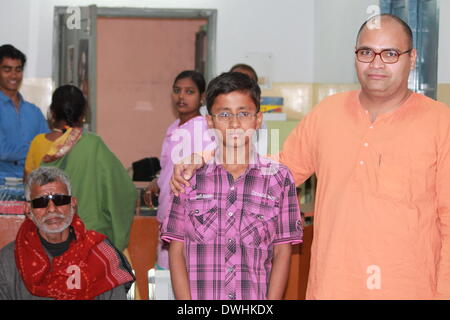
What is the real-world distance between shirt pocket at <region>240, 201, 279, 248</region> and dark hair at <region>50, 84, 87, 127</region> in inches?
77.4

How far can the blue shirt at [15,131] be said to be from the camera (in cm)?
548

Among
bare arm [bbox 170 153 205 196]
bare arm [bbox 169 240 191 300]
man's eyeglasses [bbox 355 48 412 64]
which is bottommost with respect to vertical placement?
bare arm [bbox 169 240 191 300]

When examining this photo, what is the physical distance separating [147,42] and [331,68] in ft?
7.92

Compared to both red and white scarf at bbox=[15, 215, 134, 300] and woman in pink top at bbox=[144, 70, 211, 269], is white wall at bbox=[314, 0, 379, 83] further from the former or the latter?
red and white scarf at bbox=[15, 215, 134, 300]

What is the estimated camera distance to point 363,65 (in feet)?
7.33

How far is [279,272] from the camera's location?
2.28 meters

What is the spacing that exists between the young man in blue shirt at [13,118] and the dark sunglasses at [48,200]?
253 cm

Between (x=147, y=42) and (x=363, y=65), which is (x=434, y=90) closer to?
(x=363, y=65)

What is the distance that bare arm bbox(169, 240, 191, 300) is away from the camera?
87.4 inches

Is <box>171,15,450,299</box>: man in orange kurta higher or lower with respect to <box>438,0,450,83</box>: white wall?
lower

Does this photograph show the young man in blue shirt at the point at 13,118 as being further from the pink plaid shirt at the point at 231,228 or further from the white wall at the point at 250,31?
the pink plaid shirt at the point at 231,228

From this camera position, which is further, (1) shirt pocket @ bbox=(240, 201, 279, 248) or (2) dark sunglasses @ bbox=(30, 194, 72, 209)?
(2) dark sunglasses @ bbox=(30, 194, 72, 209)

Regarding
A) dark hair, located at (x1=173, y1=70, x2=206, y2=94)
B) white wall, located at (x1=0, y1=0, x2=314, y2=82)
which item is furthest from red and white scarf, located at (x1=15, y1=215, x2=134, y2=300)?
white wall, located at (x1=0, y1=0, x2=314, y2=82)
